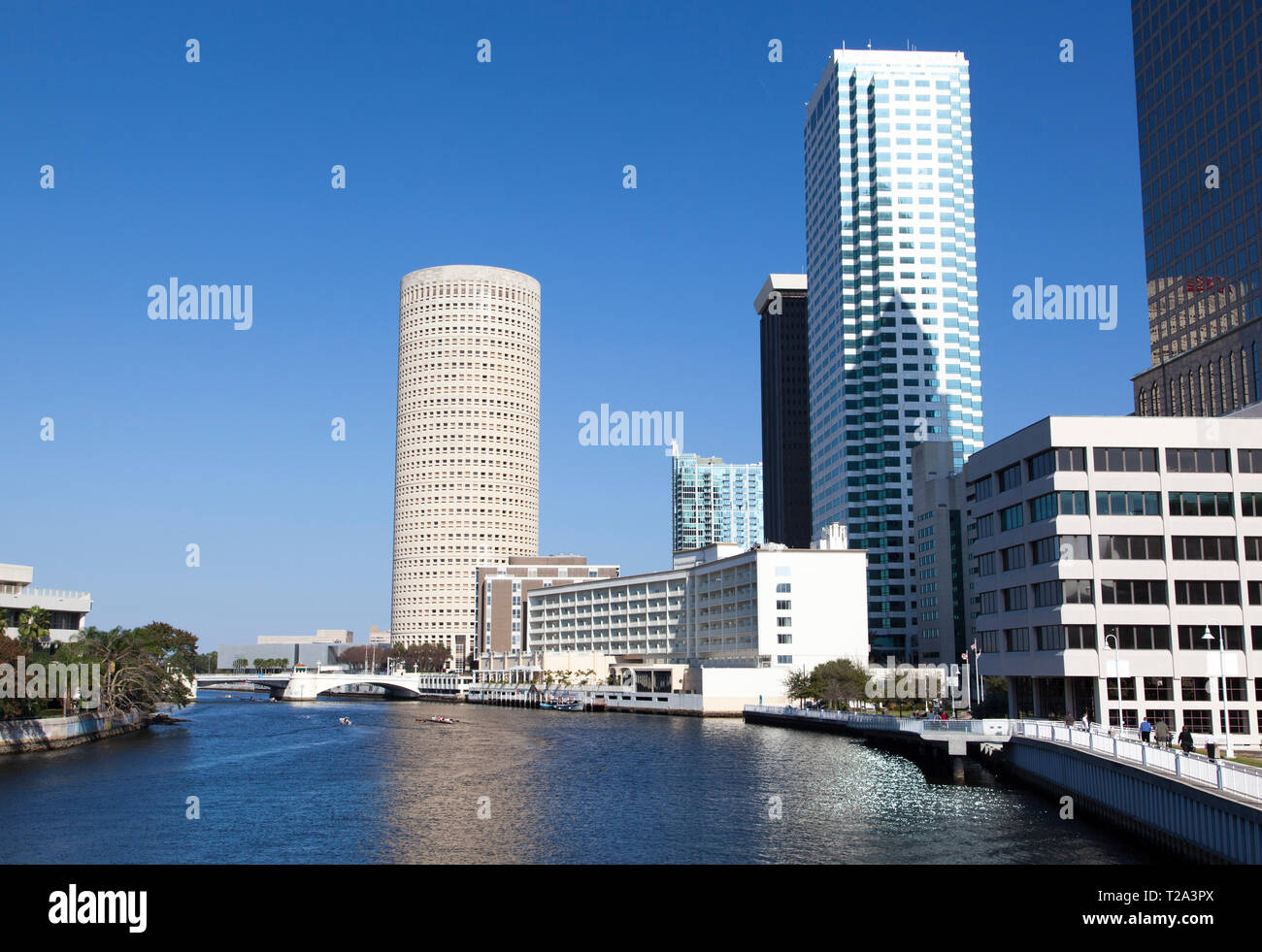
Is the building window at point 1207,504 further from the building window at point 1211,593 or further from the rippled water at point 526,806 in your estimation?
the rippled water at point 526,806

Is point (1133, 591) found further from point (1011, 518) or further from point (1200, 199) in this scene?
point (1200, 199)

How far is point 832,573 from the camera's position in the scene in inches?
6973

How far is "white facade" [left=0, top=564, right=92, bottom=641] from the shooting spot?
13900 cm

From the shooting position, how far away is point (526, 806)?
228 feet

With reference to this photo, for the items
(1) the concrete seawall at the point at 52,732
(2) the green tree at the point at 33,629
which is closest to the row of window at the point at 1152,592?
(1) the concrete seawall at the point at 52,732

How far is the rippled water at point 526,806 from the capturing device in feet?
174

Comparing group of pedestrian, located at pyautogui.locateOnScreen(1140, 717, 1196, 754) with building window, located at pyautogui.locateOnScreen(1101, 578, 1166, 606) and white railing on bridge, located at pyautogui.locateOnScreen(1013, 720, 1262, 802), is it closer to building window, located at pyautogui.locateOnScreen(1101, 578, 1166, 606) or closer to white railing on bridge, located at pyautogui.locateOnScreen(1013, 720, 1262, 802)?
white railing on bridge, located at pyautogui.locateOnScreen(1013, 720, 1262, 802)

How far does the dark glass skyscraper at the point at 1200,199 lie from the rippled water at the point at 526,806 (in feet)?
220

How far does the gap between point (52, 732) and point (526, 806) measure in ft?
191

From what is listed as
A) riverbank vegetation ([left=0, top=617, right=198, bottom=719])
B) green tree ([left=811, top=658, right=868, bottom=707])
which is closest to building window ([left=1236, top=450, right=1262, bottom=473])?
green tree ([left=811, top=658, right=868, bottom=707])

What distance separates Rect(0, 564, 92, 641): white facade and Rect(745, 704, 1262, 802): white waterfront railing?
101897mm

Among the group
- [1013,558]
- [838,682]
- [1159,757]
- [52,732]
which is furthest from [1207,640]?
[52,732]
